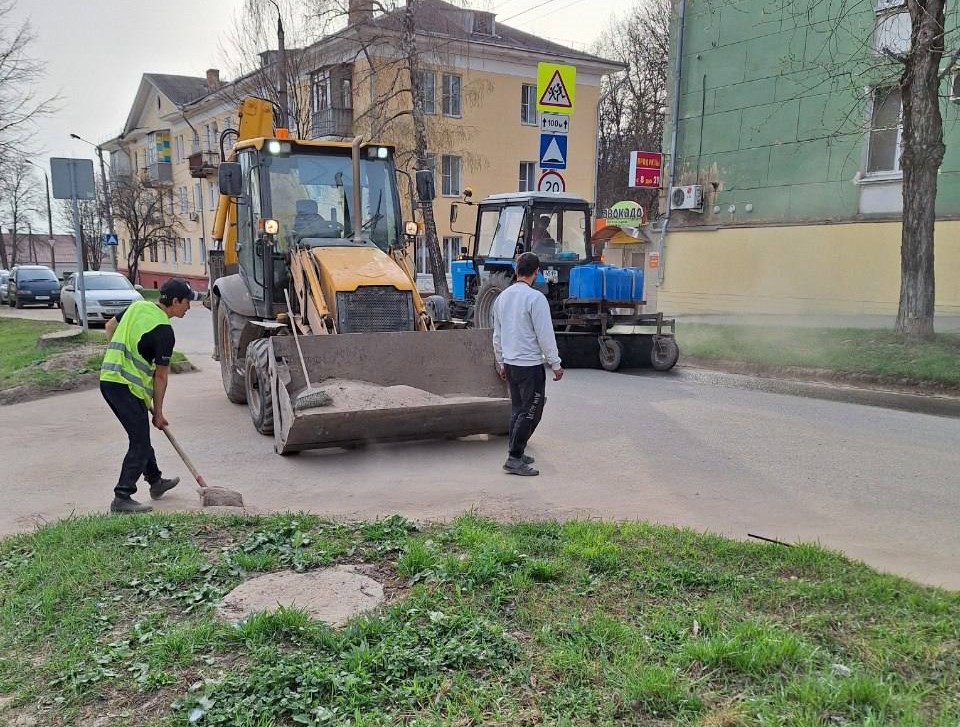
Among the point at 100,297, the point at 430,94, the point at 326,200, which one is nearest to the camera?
the point at 326,200

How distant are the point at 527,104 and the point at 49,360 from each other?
25069mm

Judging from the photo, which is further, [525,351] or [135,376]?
[525,351]

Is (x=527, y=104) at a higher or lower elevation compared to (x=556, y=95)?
higher

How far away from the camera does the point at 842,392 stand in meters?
10.4

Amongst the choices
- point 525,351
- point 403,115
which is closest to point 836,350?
point 525,351

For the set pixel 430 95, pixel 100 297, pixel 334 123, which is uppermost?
pixel 430 95

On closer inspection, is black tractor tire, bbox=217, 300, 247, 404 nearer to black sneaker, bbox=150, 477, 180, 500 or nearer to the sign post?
black sneaker, bbox=150, 477, 180, 500

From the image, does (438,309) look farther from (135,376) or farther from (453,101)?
(453,101)

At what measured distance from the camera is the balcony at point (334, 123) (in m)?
27.1

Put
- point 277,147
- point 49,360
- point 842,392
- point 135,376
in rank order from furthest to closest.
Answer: point 49,360, point 842,392, point 277,147, point 135,376

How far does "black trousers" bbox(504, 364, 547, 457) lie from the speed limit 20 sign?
651cm

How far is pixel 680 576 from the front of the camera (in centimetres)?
389

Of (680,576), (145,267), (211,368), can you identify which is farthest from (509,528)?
(145,267)

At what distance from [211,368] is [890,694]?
1161 cm
